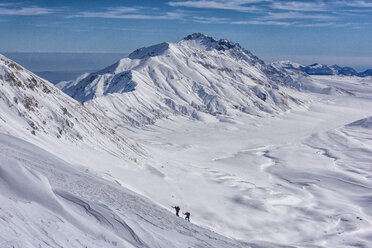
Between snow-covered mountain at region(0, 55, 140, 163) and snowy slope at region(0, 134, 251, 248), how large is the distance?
1970 cm

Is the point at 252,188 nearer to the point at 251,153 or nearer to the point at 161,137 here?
the point at 251,153

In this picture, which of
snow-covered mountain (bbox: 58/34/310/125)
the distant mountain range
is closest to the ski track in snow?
the distant mountain range

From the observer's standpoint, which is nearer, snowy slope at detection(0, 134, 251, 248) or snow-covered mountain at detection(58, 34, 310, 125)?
snowy slope at detection(0, 134, 251, 248)

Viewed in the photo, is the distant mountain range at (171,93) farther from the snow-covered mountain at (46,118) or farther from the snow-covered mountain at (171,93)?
the snow-covered mountain at (46,118)

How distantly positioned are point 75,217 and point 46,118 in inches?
1346

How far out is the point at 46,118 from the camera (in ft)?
152

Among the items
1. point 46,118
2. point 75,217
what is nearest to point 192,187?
point 46,118

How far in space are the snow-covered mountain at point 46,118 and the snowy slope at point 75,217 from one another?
776 inches

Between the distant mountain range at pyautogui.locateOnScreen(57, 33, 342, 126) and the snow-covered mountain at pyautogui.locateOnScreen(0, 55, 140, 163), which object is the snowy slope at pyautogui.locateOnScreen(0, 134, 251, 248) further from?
the distant mountain range at pyautogui.locateOnScreen(57, 33, 342, 126)

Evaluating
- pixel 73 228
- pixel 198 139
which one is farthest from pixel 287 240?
pixel 198 139

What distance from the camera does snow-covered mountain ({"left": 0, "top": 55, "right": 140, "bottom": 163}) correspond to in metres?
40.8

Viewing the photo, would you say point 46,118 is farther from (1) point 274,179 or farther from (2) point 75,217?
(1) point 274,179

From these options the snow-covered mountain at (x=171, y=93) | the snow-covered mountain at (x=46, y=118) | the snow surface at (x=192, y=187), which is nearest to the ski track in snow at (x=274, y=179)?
the snow surface at (x=192, y=187)

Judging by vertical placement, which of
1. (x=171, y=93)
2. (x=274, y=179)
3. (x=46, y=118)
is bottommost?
(x=171, y=93)
